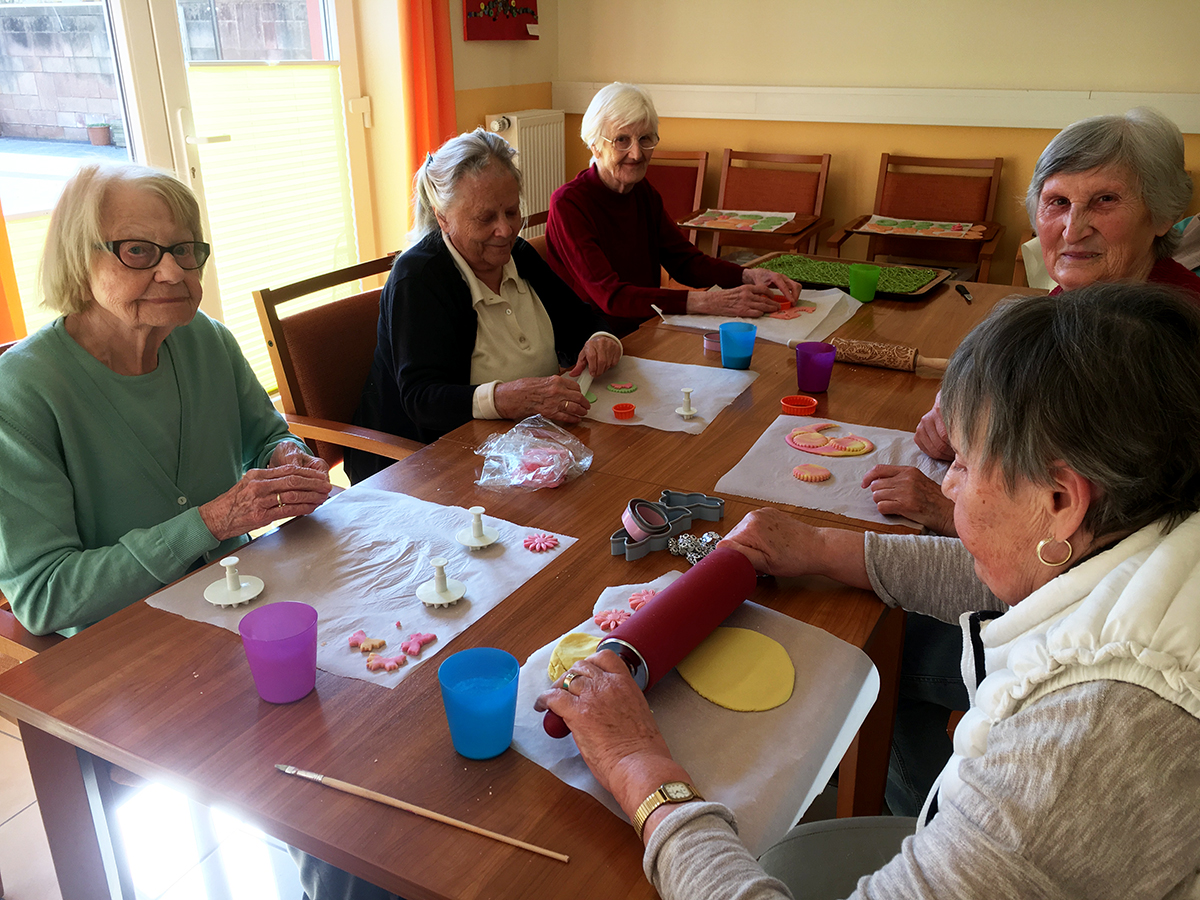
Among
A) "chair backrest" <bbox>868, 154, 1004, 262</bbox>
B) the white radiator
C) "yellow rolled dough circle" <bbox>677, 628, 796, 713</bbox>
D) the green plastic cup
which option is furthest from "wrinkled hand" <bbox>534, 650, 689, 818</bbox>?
the white radiator

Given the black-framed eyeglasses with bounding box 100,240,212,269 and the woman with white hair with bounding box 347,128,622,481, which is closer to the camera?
the black-framed eyeglasses with bounding box 100,240,212,269

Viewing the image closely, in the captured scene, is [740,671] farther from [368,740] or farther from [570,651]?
[368,740]

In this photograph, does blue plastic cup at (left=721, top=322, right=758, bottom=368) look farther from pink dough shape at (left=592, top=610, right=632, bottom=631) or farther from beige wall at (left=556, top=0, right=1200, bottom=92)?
beige wall at (left=556, top=0, right=1200, bottom=92)

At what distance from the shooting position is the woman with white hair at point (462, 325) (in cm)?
193

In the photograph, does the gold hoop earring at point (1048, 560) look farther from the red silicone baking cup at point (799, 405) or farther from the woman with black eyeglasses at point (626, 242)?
the woman with black eyeglasses at point (626, 242)

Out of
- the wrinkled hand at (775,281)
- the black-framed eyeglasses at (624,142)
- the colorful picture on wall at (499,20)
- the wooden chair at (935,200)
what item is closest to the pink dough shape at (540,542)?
the wrinkled hand at (775,281)

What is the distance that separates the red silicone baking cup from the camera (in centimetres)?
192

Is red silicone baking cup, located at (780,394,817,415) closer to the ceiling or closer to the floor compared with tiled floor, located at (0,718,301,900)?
closer to the ceiling

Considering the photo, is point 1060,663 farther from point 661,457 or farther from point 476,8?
point 476,8

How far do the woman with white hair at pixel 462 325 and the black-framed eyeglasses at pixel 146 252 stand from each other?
0.54 meters

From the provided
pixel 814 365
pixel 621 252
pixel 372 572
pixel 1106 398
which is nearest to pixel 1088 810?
pixel 1106 398

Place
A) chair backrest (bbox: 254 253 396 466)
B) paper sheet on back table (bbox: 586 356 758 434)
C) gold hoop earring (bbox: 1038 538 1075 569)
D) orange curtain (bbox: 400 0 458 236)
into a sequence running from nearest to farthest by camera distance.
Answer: gold hoop earring (bbox: 1038 538 1075 569), paper sheet on back table (bbox: 586 356 758 434), chair backrest (bbox: 254 253 396 466), orange curtain (bbox: 400 0 458 236)

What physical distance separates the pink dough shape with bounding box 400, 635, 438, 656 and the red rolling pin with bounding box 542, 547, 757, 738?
0.22m

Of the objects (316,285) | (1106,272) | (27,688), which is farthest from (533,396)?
(1106,272)
